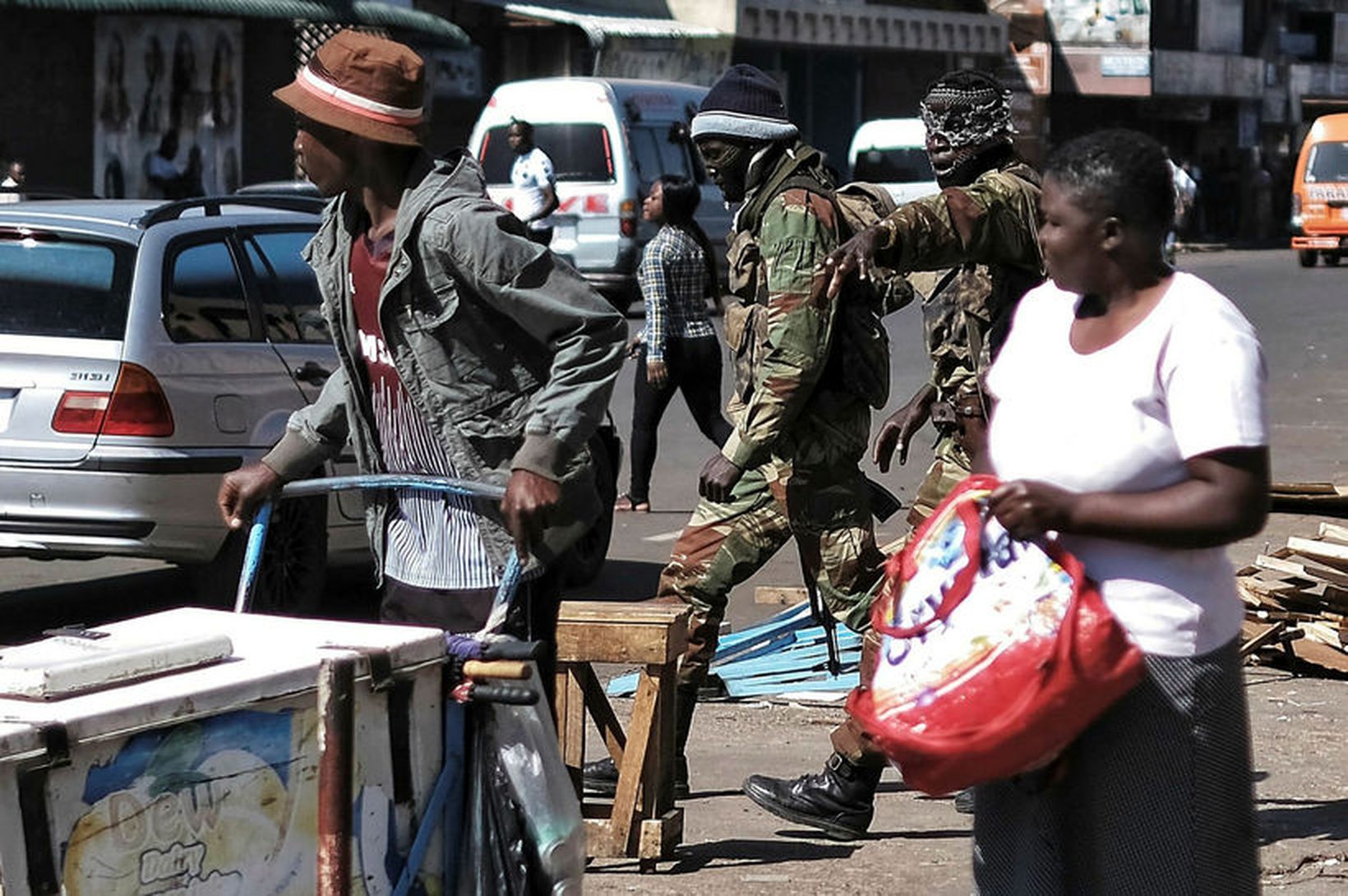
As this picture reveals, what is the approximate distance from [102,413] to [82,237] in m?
0.69

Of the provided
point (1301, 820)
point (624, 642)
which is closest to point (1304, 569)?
point (1301, 820)

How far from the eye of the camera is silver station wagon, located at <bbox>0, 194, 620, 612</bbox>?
8.17 metres

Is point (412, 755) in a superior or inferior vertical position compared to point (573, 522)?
inferior

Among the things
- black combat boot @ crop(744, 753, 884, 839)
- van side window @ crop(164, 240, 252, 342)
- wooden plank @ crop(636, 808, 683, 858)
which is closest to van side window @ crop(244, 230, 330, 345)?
van side window @ crop(164, 240, 252, 342)

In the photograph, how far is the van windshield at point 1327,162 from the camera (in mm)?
36500

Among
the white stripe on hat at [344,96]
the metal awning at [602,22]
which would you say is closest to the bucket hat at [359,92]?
the white stripe on hat at [344,96]

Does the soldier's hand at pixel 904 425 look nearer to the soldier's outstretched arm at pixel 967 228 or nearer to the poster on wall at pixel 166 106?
the soldier's outstretched arm at pixel 967 228

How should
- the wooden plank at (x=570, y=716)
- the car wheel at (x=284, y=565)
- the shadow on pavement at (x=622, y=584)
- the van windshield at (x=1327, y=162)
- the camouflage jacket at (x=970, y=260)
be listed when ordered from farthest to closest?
1. the van windshield at (x=1327, y=162)
2. the shadow on pavement at (x=622, y=584)
3. the car wheel at (x=284, y=565)
4. the wooden plank at (x=570, y=716)
5. the camouflage jacket at (x=970, y=260)

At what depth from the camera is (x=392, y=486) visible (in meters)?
4.17

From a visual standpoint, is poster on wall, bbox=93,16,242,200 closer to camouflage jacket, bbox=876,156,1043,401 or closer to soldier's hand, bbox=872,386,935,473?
soldier's hand, bbox=872,386,935,473

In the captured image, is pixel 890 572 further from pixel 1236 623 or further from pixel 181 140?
pixel 181 140

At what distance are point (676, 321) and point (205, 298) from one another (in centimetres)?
333

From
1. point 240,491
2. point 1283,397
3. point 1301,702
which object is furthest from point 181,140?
point 240,491

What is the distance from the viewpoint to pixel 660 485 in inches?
511
